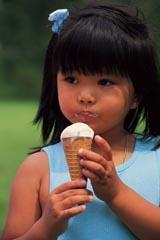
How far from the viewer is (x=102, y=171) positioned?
5.85ft

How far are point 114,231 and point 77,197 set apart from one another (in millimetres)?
261

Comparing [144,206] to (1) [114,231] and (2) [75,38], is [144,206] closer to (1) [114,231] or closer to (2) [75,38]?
(1) [114,231]

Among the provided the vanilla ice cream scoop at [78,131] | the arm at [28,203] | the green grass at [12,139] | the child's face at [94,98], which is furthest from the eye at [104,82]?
the green grass at [12,139]

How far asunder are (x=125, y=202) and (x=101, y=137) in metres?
0.22

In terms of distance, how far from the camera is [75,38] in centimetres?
200

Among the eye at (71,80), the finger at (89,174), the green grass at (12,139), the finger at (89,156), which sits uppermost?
the eye at (71,80)

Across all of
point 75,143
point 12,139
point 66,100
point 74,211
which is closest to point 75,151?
point 75,143

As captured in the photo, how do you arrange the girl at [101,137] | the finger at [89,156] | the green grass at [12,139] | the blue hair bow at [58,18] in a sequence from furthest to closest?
the green grass at [12,139] < the blue hair bow at [58,18] < the girl at [101,137] < the finger at [89,156]

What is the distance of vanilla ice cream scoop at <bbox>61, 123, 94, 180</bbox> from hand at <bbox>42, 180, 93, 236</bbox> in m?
0.03

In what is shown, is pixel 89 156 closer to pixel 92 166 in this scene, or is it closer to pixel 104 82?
pixel 92 166

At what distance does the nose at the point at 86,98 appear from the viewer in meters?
1.92

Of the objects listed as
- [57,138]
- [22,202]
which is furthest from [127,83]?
[22,202]

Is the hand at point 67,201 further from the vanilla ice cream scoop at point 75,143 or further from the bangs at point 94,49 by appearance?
the bangs at point 94,49

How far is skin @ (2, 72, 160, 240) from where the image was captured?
1785mm
